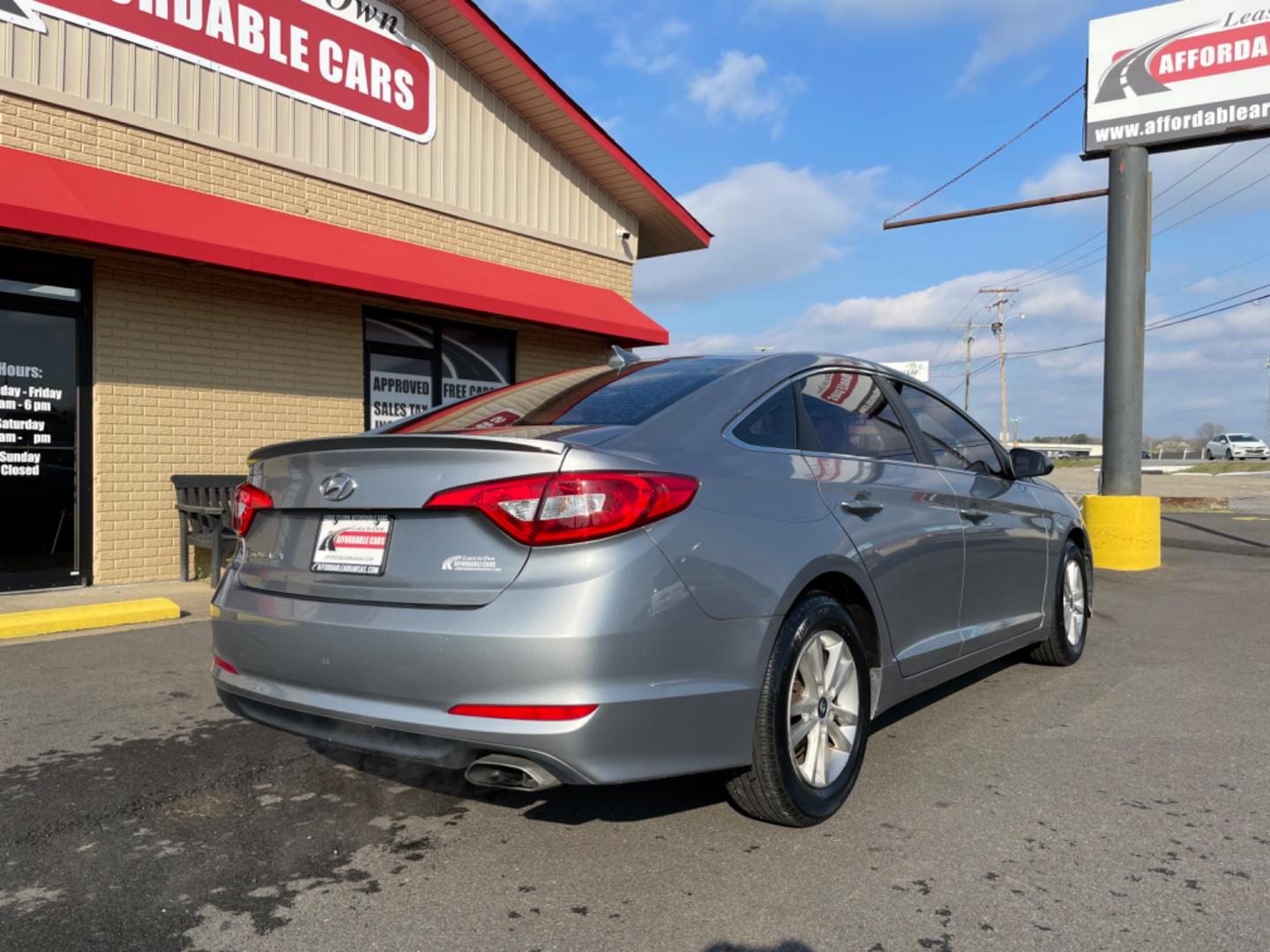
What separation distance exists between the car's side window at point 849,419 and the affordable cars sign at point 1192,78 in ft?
31.4

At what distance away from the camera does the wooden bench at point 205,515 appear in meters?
8.60

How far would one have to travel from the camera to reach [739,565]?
9.71 ft

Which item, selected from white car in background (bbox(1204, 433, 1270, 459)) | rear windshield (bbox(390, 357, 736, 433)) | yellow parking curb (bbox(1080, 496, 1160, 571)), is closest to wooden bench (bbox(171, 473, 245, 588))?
rear windshield (bbox(390, 357, 736, 433))

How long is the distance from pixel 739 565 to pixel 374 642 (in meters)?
1.07

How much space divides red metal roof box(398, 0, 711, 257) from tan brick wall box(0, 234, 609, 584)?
333 centimetres

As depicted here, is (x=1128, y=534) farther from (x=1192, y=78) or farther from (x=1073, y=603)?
(x=1192, y=78)

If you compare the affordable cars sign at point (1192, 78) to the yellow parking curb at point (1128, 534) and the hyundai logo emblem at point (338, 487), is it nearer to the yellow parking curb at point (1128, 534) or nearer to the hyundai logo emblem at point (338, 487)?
the yellow parking curb at point (1128, 534)

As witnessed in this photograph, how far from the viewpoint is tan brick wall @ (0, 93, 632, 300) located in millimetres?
8328

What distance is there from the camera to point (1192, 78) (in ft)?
38.2

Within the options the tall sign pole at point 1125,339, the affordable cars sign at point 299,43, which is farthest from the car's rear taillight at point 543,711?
the tall sign pole at point 1125,339

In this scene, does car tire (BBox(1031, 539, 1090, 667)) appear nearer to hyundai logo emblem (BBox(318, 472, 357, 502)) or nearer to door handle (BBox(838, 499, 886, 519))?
door handle (BBox(838, 499, 886, 519))

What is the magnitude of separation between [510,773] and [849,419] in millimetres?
2015

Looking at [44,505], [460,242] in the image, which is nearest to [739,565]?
[44,505]

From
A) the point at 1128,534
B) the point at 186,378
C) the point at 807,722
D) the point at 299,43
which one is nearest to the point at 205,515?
the point at 186,378
